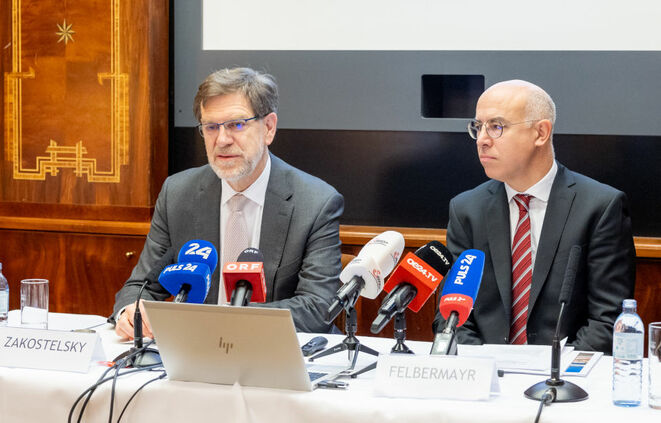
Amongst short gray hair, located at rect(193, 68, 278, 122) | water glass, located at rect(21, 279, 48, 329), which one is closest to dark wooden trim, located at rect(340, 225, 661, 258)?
short gray hair, located at rect(193, 68, 278, 122)

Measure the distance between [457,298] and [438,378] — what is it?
178 millimetres

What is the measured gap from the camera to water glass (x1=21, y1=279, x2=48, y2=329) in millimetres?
2670

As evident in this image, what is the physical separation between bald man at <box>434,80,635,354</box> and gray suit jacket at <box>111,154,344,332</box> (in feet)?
1.38

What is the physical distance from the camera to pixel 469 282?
201 cm

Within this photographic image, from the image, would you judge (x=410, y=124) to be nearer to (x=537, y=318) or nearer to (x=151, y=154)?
(x=151, y=154)

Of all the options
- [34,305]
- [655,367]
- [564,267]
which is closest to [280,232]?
[34,305]

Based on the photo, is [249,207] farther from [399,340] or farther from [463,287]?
[463,287]

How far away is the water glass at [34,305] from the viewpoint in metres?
2.67

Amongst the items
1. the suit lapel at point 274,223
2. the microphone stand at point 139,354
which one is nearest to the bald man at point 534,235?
the suit lapel at point 274,223

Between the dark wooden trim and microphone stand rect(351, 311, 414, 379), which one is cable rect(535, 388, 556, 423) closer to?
microphone stand rect(351, 311, 414, 379)

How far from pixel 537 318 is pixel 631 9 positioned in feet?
6.07

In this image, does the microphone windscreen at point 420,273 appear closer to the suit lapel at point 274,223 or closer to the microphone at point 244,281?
the microphone at point 244,281

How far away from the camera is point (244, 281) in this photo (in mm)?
2131

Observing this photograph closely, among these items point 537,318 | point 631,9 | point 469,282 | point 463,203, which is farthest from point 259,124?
point 631,9
